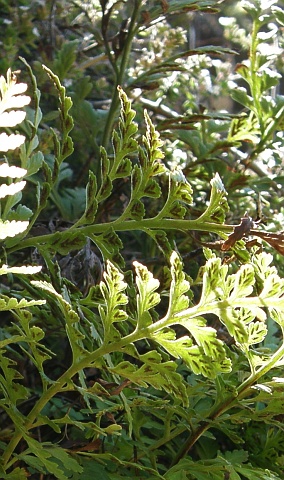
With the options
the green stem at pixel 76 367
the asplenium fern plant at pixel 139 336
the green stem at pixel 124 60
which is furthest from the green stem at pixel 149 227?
the green stem at pixel 124 60

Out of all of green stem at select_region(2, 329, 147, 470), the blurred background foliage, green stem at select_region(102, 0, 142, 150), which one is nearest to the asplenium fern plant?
green stem at select_region(2, 329, 147, 470)

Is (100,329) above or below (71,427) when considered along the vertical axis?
above

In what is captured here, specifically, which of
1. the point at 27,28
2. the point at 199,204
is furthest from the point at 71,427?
the point at 27,28

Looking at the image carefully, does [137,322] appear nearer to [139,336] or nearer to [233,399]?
[139,336]

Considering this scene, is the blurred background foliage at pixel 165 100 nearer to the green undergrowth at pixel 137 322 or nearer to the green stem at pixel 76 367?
the green undergrowth at pixel 137 322

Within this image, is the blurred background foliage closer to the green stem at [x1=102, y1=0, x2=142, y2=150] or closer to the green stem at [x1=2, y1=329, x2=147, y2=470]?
the green stem at [x1=102, y1=0, x2=142, y2=150]

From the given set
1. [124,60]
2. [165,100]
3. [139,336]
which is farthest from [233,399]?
[165,100]

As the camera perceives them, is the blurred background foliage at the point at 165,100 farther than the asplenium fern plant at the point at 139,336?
Yes

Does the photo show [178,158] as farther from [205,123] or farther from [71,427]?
[71,427]
